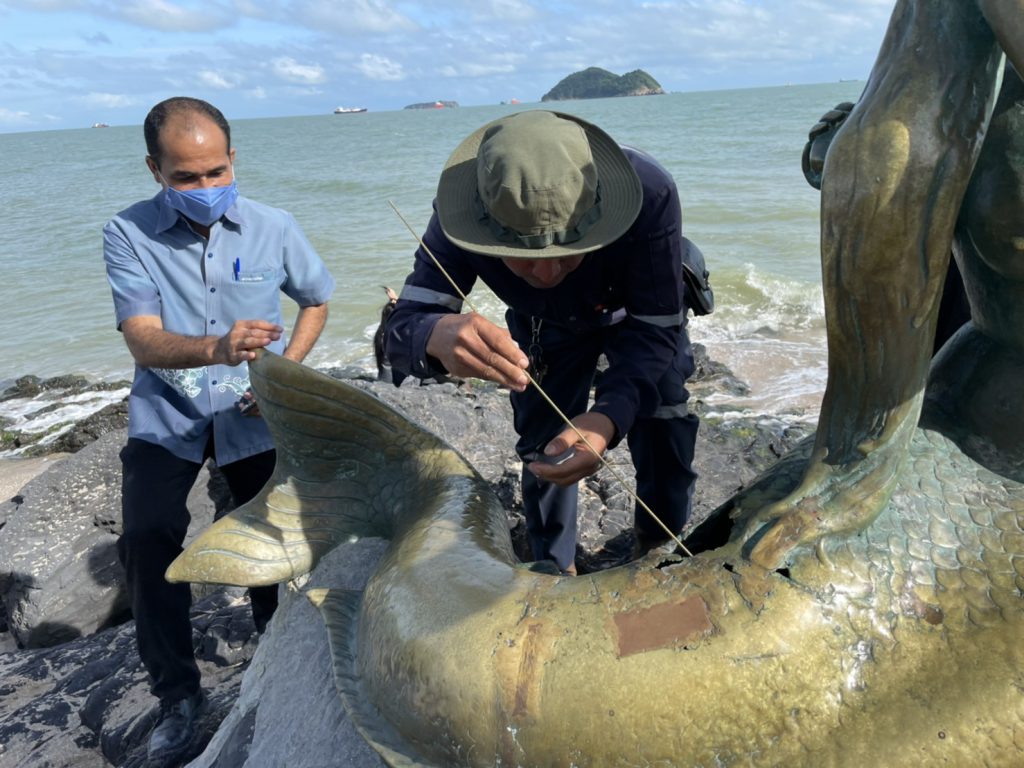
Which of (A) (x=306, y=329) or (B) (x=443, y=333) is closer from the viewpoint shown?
(B) (x=443, y=333)

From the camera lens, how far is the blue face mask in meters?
3.06

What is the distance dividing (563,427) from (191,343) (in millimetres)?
1314

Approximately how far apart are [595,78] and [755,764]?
11416cm

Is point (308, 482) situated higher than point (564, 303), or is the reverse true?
point (564, 303)

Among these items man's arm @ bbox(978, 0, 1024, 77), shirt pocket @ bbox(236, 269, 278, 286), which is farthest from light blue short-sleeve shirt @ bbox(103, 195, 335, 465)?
man's arm @ bbox(978, 0, 1024, 77)

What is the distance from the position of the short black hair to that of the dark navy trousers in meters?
1.32

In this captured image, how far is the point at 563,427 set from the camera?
10.4 ft

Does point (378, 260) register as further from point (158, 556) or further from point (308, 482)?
point (308, 482)

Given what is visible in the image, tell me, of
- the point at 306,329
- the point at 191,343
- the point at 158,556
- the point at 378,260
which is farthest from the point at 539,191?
the point at 378,260

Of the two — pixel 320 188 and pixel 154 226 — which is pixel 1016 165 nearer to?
pixel 154 226

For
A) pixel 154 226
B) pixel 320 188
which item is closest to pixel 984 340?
pixel 154 226

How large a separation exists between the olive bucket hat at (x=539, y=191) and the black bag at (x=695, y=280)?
0.64 m

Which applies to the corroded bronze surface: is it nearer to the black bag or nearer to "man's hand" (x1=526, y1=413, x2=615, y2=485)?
"man's hand" (x1=526, y1=413, x2=615, y2=485)

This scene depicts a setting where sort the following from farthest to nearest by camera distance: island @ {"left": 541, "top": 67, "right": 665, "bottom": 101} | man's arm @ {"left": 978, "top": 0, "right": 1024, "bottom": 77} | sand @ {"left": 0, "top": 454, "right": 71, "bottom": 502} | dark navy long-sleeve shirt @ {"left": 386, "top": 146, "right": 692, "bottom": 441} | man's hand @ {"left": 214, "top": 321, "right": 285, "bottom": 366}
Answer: island @ {"left": 541, "top": 67, "right": 665, "bottom": 101}, sand @ {"left": 0, "top": 454, "right": 71, "bottom": 502}, dark navy long-sleeve shirt @ {"left": 386, "top": 146, "right": 692, "bottom": 441}, man's hand @ {"left": 214, "top": 321, "right": 285, "bottom": 366}, man's arm @ {"left": 978, "top": 0, "right": 1024, "bottom": 77}
